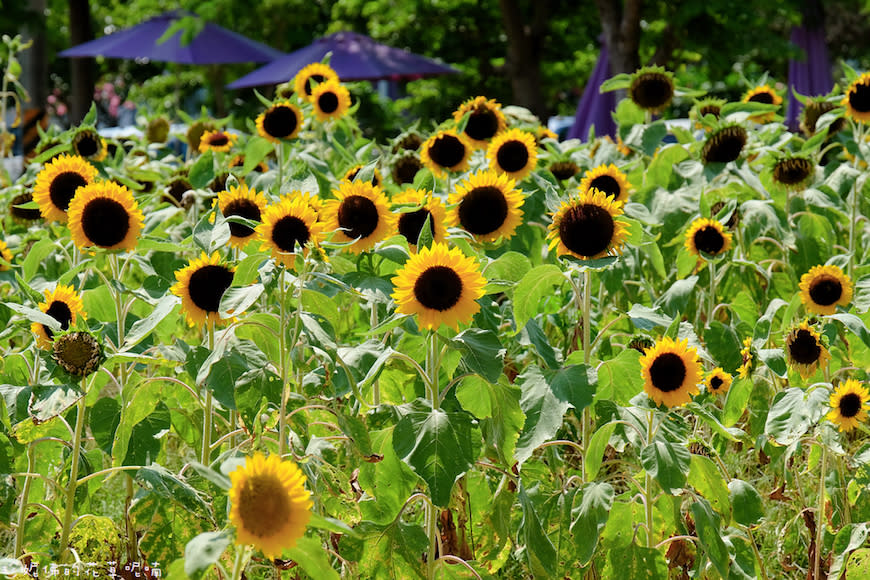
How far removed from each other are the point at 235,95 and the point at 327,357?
801 inches

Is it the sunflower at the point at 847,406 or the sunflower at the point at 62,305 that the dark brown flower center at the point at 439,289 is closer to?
the sunflower at the point at 62,305

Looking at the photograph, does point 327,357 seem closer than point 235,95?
Yes

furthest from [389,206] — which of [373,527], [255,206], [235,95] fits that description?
[235,95]

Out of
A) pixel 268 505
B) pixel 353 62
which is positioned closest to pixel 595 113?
pixel 353 62

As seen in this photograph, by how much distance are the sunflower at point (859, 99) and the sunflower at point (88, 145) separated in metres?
2.55

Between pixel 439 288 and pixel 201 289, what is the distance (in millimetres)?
572

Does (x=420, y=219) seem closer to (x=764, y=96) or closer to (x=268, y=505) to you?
(x=268, y=505)

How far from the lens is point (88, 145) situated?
345 cm

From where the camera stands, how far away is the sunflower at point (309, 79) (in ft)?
13.4

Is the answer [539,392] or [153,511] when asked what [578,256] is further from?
[153,511]

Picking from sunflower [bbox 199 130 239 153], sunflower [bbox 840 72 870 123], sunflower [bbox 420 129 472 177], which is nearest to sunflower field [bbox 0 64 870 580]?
sunflower [bbox 420 129 472 177]

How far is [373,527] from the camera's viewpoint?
2.09m

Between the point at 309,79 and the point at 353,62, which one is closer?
the point at 309,79

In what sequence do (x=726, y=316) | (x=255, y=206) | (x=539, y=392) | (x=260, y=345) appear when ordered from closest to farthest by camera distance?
(x=539, y=392) < (x=260, y=345) < (x=255, y=206) < (x=726, y=316)
